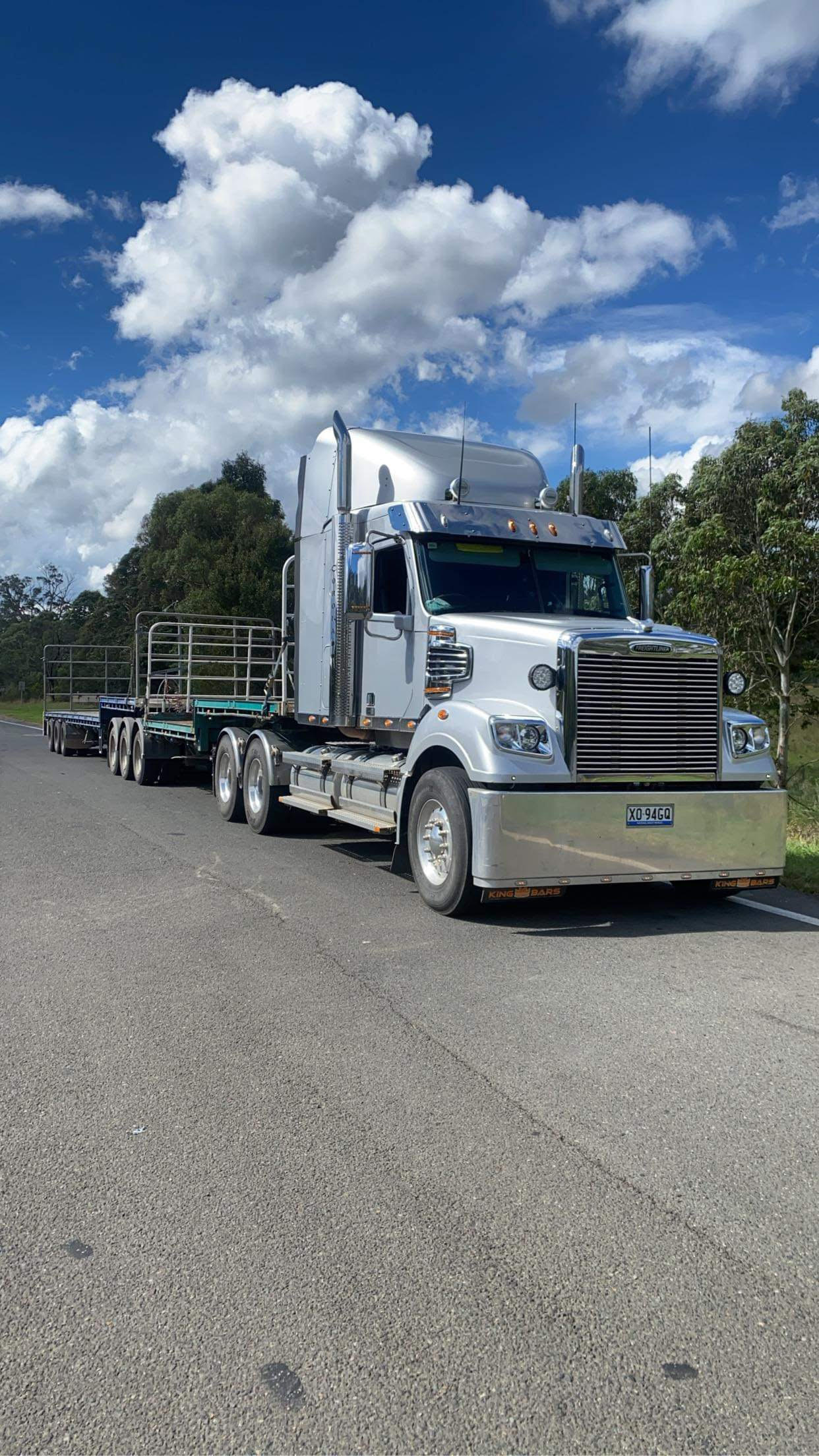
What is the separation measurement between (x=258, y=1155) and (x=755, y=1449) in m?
1.91

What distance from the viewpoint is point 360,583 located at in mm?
9523

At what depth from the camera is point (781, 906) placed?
8367 mm

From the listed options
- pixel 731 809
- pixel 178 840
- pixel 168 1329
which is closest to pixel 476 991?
pixel 731 809

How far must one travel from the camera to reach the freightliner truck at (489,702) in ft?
24.3

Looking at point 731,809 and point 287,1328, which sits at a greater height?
point 731,809

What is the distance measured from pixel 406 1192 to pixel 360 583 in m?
6.48

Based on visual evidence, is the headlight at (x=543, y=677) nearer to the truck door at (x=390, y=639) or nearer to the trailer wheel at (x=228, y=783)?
the truck door at (x=390, y=639)

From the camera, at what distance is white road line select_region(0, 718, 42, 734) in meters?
39.3

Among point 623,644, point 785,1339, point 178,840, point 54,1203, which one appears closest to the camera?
point 785,1339

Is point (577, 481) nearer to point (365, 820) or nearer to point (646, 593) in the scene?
point (646, 593)

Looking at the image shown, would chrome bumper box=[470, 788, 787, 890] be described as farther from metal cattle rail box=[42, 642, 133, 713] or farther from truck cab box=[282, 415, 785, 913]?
metal cattle rail box=[42, 642, 133, 713]

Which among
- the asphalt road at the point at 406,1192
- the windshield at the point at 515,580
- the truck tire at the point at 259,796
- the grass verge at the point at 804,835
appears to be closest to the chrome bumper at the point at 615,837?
the asphalt road at the point at 406,1192

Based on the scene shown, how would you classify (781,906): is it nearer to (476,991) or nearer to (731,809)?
(731,809)

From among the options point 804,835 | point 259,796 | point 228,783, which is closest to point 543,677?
point 259,796
